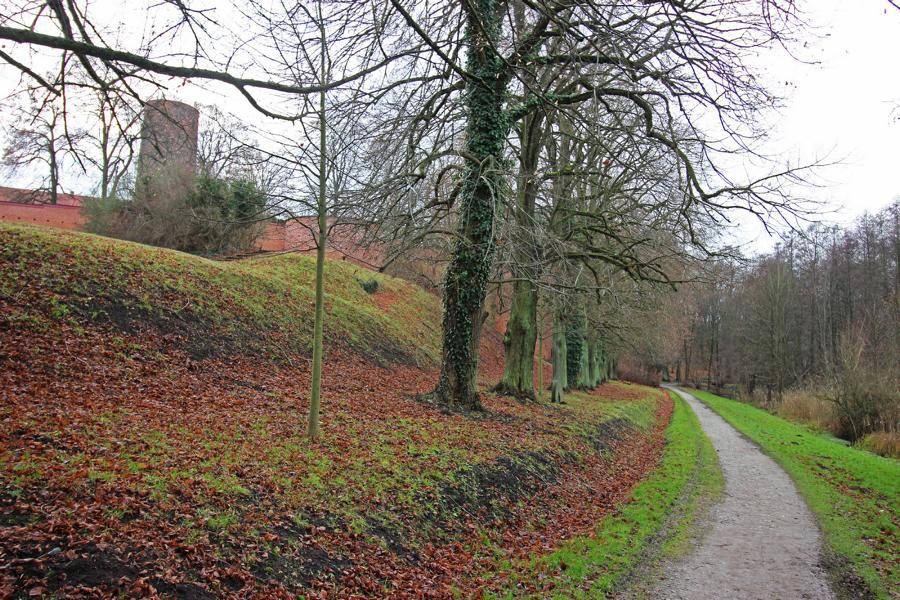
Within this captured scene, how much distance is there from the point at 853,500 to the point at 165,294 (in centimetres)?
1340

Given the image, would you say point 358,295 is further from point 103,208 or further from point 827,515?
point 827,515

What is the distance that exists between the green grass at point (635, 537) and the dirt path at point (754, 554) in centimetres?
31

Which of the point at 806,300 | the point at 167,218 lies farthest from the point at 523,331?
the point at 806,300

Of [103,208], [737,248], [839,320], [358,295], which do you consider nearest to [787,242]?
[737,248]

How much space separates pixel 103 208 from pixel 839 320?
1840 inches

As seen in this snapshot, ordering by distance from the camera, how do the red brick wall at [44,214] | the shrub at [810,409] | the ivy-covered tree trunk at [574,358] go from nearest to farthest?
the shrub at [810,409] → the red brick wall at [44,214] → the ivy-covered tree trunk at [574,358]

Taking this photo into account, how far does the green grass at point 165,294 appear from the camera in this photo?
945cm

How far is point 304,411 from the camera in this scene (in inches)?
356

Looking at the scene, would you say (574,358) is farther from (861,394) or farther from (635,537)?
(635,537)

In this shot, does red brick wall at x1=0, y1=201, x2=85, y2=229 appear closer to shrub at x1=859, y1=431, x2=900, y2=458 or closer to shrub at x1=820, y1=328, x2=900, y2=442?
shrub at x1=820, y1=328, x2=900, y2=442

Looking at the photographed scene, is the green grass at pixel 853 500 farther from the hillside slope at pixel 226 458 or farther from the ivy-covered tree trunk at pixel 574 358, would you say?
the ivy-covered tree trunk at pixel 574 358

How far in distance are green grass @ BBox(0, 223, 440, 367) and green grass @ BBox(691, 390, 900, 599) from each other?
386 inches

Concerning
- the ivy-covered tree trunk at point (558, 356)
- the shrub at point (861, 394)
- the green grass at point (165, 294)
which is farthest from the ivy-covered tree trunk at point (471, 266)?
the shrub at point (861, 394)

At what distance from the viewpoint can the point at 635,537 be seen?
22.5 ft
